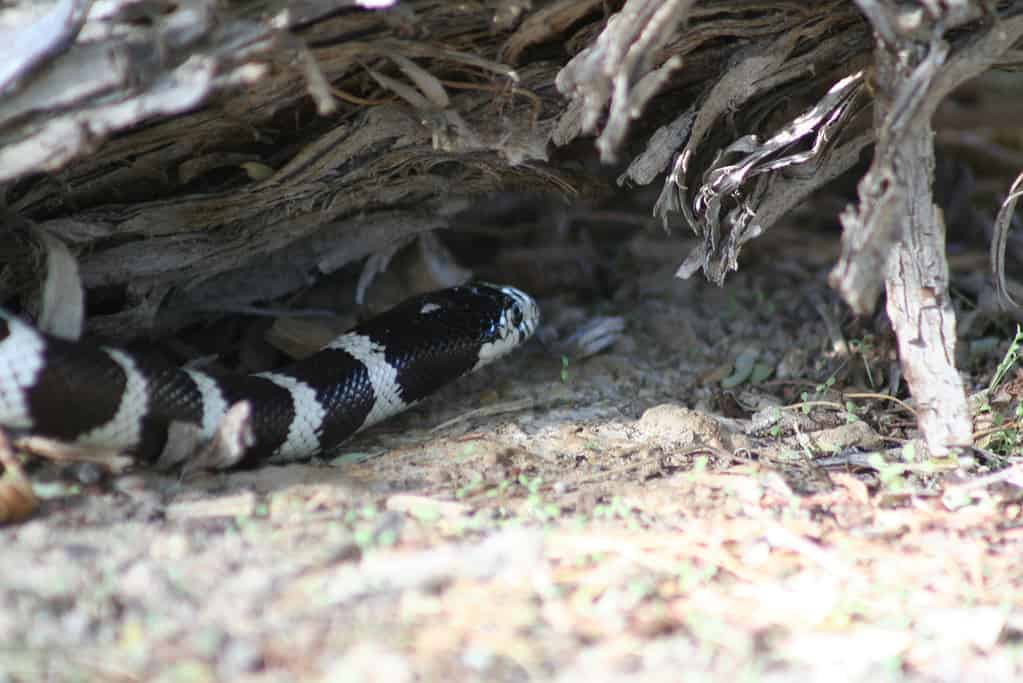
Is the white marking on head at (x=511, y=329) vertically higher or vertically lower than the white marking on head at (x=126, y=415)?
lower

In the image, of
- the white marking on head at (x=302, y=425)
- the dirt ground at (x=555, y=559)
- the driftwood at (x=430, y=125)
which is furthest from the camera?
the white marking on head at (x=302, y=425)

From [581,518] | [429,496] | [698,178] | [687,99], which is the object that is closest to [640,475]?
[581,518]

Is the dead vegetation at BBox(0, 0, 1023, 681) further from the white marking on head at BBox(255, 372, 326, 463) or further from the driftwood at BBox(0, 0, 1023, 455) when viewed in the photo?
the white marking on head at BBox(255, 372, 326, 463)

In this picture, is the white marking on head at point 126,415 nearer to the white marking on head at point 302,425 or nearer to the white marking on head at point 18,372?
the white marking on head at point 18,372

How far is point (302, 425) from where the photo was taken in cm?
373

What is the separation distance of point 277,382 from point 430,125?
1165 millimetres

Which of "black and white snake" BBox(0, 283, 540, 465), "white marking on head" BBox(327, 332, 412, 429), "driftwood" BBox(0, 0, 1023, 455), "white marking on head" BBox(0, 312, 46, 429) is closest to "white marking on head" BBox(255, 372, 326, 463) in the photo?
"black and white snake" BBox(0, 283, 540, 465)

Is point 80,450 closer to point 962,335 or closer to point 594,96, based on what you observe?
point 594,96

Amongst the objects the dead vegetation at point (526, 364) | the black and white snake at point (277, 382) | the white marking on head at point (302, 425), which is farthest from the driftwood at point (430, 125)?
the white marking on head at point (302, 425)

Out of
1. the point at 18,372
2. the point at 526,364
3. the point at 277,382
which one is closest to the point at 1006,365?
the point at 526,364

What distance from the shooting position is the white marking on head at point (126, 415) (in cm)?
322

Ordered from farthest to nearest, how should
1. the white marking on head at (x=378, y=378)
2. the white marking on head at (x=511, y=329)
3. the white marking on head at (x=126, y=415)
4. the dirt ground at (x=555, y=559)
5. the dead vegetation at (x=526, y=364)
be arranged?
1. the white marking on head at (x=511, y=329)
2. the white marking on head at (x=378, y=378)
3. the white marking on head at (x=126, y=415)
4. the dead vegetation at (x=526, y=364)
5. the dirt ground at (x=555, y=559)

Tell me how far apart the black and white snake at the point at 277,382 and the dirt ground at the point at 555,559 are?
0.19 m

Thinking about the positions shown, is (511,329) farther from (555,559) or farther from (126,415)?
(555,559)
